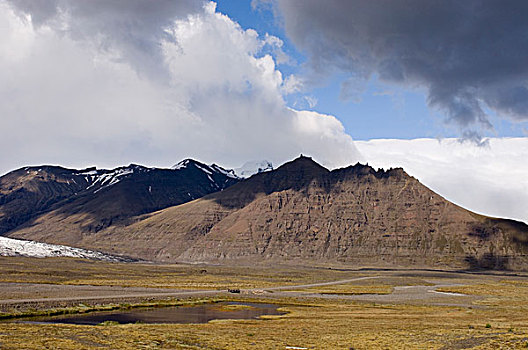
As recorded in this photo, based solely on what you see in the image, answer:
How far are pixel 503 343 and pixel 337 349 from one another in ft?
38.4

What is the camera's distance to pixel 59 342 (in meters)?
35.1

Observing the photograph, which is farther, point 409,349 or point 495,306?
point 495,306

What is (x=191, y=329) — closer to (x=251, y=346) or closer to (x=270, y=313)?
(x=251, y=346)

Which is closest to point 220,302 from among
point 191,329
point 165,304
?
point 165,304

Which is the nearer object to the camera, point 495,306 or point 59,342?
point 59,342

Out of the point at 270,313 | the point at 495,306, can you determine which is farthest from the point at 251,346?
the point at 495,306

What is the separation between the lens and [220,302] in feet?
256

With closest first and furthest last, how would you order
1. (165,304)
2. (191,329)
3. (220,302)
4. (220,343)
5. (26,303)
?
1. (220,343)
2. (191,329)
3. (26,303)
4. (165,304)
5. (220,302)

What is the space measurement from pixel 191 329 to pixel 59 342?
13294 millimetres

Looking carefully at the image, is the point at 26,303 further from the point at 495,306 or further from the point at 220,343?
the point at 495,306

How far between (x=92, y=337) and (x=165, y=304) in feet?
105

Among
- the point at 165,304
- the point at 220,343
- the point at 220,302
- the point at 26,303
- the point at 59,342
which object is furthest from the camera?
the point at 220,302

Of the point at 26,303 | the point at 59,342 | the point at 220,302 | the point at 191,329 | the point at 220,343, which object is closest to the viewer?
the point at 59,342

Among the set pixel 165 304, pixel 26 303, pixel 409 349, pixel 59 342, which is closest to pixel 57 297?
pixel 26 303
